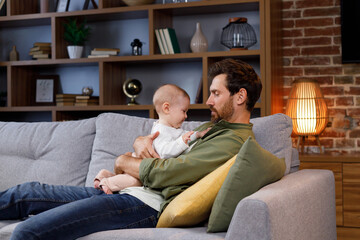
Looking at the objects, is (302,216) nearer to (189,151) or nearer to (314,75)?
(189,151)

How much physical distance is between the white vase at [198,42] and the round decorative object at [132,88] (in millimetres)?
561

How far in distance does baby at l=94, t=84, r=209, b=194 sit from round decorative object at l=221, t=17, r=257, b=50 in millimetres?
1580

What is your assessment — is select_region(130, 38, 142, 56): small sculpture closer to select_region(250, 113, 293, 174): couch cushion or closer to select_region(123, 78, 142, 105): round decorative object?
select_region(123, 78, 142, 105): round decorative object

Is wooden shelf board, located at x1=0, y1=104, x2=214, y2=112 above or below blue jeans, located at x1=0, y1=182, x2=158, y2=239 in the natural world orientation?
above

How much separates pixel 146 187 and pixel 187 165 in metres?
0.23

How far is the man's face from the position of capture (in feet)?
6.78

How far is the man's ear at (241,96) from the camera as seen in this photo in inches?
81.4

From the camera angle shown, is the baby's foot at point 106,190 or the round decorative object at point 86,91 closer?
the baby's foot at point 106,190

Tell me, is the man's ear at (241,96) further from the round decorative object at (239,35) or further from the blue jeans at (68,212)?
the round decorative object at (239,35)

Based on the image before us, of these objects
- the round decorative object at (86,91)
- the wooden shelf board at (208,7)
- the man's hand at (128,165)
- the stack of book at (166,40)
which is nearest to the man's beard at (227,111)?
the man's hand at (128,165)

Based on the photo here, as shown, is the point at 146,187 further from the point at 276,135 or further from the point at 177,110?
the point at 276,135

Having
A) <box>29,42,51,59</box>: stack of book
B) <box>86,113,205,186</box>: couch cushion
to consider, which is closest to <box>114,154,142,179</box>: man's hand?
<box>86,113,205,186</box>: couch cushion

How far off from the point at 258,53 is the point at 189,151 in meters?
1.71

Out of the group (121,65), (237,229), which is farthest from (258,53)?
(237,229)
